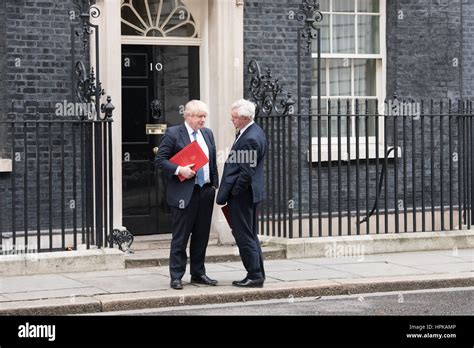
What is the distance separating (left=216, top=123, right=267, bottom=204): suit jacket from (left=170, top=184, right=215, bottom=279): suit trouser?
173 millimetres

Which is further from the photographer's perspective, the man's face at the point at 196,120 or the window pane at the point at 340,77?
the window pane at the point at 340,77

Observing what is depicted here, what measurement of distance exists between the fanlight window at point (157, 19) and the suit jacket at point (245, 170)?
3.75 meters

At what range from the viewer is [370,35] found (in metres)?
15.5

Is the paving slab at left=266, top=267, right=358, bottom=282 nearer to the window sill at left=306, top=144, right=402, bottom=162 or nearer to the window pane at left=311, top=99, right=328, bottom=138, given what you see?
the window sill at left=306, top=144, right=402, bottom=162

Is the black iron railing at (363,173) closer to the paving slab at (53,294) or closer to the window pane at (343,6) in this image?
the window pane at (343,6)

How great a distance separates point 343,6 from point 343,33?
1.23ft

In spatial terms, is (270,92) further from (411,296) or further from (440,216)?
(411,296)

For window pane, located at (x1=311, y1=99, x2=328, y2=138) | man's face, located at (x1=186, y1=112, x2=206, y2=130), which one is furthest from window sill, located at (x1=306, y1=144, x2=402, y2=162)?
man's face, located at (x1=186, y1=112, x2=206, y2=130)

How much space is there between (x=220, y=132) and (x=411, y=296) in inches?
158

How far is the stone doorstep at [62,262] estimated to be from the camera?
38.2 ft

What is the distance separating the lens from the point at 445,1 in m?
15.7

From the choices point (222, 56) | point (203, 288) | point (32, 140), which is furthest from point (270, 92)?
point (203, 288)

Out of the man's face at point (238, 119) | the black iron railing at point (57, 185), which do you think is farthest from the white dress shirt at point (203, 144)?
the black iron railing at point (57, 185)

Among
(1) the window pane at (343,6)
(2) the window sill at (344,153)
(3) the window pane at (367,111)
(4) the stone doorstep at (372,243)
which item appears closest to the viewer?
(4) the stone doorstep at (372,243)
